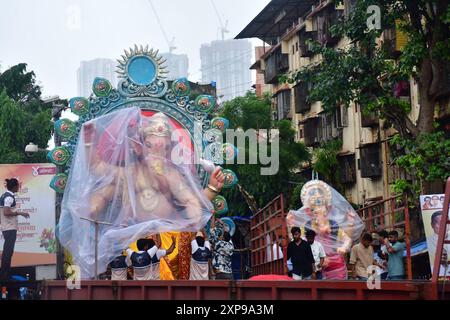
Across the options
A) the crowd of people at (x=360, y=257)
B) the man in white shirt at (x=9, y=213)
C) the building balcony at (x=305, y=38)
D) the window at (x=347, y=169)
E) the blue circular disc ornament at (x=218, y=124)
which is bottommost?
the crowd of people at (x=360, y=257)

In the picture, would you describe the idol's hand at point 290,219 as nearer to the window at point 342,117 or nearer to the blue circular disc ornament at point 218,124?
the blue circular disc ornament at point 218,124

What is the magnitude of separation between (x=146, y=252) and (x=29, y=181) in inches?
412

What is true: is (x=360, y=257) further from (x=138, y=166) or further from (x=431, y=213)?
(x=138, y=166)

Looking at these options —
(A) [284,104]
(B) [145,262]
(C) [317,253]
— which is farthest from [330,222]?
(A) [284,104]

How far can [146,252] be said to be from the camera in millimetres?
15102

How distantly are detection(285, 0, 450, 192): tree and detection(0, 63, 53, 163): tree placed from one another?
1755 centimetres

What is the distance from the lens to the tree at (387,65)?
59.8 feet

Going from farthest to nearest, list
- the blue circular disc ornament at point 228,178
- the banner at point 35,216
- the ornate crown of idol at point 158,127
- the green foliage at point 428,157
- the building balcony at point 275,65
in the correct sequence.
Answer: the building balcony at point 275,65 < the banner at point 35,216 < the blue circular disc ornament at point 228,178 < the ornate crown of idol at point 158,127 < the green foliage at point 428,157

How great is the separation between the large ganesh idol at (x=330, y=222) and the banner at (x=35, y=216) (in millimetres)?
9734

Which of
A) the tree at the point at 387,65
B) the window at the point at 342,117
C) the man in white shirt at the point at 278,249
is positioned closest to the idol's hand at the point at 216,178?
the tree at the point at 387,65

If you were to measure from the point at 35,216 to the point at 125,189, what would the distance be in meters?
8.01

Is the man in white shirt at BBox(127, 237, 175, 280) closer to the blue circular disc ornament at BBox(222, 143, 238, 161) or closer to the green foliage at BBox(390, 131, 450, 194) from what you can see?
the blue circular disc ornament at BBox(222, 143, 238, 161)

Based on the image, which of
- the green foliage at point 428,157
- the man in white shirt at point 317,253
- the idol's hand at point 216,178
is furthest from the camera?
the idol's hand at point 216,178
